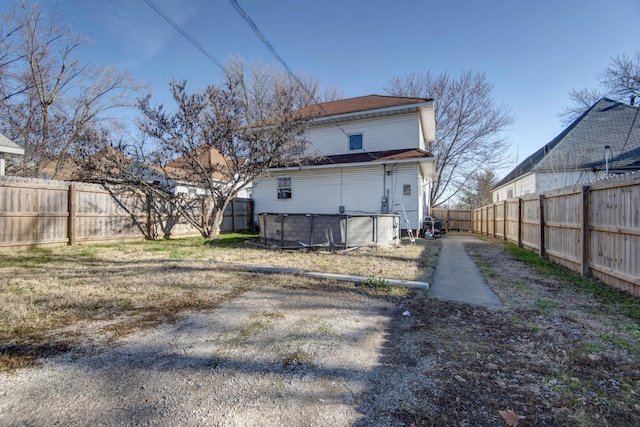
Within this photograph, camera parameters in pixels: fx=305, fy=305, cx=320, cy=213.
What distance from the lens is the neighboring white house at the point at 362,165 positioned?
13.6 metres

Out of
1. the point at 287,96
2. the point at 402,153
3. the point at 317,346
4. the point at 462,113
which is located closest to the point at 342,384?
the point at 317,346

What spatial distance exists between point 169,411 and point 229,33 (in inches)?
394

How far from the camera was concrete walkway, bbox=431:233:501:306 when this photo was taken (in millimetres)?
4648

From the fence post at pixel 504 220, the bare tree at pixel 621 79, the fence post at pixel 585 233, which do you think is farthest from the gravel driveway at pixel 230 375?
the bare tree at pixel 621 79

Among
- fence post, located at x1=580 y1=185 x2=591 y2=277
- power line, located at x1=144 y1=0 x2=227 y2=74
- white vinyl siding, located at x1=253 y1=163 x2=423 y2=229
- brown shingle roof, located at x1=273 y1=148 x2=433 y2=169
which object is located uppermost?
power line, located at x1=144 y1=0 x2=227 y2=74

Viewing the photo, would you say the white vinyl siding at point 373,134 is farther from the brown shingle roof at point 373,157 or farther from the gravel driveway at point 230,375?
the gravel driveway at point 230,375

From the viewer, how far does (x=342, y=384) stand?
2.28 metres

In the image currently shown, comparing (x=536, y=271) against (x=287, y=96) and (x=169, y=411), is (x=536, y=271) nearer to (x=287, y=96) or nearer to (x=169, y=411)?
(x=169, y=411)

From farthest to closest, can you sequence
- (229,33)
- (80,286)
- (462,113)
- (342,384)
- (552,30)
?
1. (462,113)
2. (552,30)
3. (229,33)
4. (80,286)
5. (342,384)

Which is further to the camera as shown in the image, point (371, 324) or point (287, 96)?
point (287, 96)

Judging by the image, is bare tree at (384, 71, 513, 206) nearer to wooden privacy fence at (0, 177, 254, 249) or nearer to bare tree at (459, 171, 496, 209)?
bare tree at (459, 171, 496, 209)

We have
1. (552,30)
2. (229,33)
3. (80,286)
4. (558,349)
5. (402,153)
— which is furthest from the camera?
(402,153)

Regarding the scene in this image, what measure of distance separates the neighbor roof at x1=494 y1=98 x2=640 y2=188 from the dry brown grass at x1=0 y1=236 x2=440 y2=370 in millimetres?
12092

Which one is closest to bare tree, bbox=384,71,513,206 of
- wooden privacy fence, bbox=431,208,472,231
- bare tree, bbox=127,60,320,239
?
wooden privacy fence, bbox=431,208,472,231
